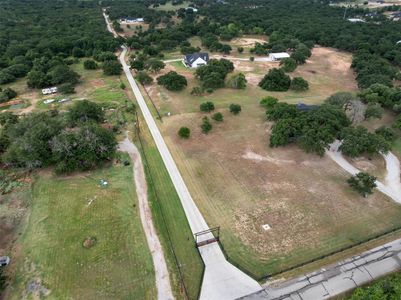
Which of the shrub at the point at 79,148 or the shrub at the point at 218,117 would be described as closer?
the shrub at the point at 79,148

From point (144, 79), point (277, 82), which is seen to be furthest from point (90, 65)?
point (277, 82)

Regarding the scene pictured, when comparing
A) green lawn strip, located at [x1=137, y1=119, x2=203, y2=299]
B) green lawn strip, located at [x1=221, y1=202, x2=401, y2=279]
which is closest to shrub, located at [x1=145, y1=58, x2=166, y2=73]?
green lawn strip, located at [x1=137, y1=119, x2=203, y2=299]

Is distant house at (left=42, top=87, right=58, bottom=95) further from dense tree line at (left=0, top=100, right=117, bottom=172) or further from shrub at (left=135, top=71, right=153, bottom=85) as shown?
dense tree line at (left=0, top=100, right=117, bottom=172)

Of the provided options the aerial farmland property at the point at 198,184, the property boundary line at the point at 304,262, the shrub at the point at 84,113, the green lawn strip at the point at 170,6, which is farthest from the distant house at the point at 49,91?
the green lawn strip at the point at 170,6

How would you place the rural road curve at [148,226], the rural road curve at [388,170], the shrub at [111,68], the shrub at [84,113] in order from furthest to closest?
the shrub at [111,68], the shrub at [84,113], the rural road curve at [388,170], the rural road curve at [148,226]

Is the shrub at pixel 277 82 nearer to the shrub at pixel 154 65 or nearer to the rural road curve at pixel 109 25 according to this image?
the shrub at pixel 154 65

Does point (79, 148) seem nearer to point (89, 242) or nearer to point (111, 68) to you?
point (89, 242)
